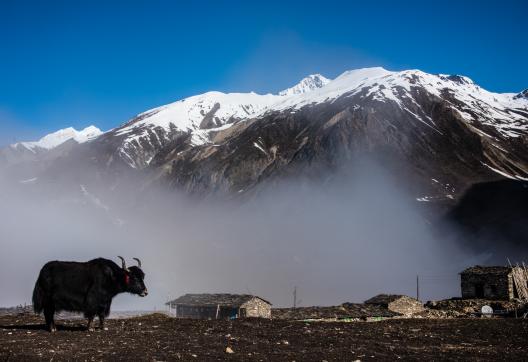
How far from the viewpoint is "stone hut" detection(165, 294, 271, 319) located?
214 feet

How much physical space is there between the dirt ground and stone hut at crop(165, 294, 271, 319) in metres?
38.7

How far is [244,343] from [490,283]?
54.9 meters

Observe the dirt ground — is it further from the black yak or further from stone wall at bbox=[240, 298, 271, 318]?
stone wall at bbox=[240, 298, 271, 318]

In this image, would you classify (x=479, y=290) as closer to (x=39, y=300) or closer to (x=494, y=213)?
(x=39, y=300)

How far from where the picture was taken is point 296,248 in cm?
18312

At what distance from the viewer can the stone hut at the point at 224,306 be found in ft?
214

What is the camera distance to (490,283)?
67.0 m

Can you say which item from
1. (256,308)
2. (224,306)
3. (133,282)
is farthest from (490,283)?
(133,282)

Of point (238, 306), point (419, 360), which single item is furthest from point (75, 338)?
point (238, 306)

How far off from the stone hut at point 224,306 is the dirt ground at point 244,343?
127 ft

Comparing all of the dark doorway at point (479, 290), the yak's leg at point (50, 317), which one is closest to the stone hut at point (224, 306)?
the dark doorway at point (479, 290)

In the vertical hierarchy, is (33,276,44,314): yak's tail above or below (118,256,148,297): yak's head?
below

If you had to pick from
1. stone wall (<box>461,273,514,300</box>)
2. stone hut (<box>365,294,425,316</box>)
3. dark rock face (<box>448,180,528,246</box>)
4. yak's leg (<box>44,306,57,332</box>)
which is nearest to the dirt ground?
yak's leg (<box>44,306,57,332</box>)

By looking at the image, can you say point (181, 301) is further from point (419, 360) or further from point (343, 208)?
point (343, 208)
